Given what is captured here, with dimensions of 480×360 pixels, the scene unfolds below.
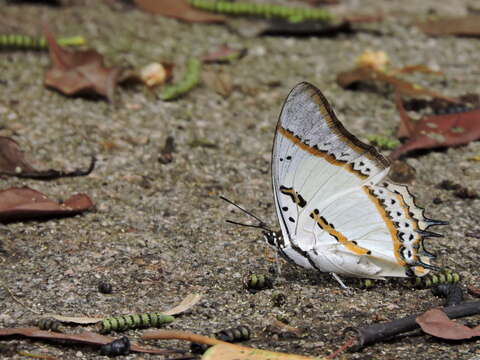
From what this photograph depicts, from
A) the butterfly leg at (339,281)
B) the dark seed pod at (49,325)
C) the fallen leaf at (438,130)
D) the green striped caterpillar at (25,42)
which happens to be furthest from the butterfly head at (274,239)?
the green striped caterpillar at (25,42)

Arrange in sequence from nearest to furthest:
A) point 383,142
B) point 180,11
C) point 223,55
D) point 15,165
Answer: point 15,165, point 383,142, point 223,55, point 180,11

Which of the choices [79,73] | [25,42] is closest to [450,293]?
[79,73]

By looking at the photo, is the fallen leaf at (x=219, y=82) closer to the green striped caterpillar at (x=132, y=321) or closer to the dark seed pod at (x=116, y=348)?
Answer: the green striped caterpillar at (x=132, y=321)

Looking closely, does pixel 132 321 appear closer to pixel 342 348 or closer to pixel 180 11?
pixel 342 348

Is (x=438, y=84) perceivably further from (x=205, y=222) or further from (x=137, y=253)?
(x=137, y=253)

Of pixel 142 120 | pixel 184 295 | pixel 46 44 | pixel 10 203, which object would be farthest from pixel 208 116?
pixel 184 295

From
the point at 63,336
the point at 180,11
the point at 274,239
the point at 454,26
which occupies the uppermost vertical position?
the point at 454,26
